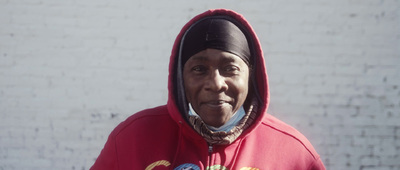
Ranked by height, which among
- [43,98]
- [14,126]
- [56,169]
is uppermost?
[43,98]

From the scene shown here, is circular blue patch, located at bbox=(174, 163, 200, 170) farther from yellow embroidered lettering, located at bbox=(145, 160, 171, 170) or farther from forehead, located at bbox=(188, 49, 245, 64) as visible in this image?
forehead, located at bbox=(188, 49, 245, 64)

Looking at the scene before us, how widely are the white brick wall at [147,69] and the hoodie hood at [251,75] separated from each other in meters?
1.61

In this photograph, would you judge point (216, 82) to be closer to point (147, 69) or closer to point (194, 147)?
point (194, 147)

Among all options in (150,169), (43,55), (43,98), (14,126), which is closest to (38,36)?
(43,55)

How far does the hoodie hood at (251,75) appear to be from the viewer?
2117 millimetres

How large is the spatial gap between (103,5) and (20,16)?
2.38 ft

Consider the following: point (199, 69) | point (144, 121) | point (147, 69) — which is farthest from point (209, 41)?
point (147, 69)

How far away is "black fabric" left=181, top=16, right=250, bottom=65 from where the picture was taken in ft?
6.49

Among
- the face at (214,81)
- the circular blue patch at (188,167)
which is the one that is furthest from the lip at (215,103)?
the circular blue patch at (188,167)

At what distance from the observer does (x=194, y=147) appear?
2.12 meters

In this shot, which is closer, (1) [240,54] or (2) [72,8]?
(1) [240,54]

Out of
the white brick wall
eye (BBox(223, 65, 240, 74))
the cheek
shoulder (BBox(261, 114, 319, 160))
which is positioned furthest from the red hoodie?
the white brick wall

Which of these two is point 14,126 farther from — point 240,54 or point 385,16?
point 385,16

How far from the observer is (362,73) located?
3855 millimetres
